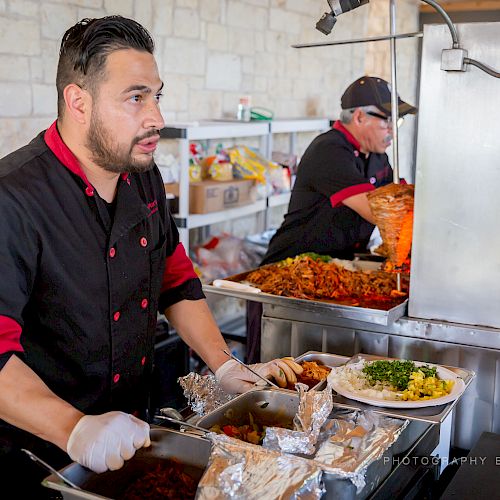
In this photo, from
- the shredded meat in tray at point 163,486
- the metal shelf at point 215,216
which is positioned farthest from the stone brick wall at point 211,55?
the shredded meat in tray at point 163,486

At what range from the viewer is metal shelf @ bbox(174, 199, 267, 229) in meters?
4.60

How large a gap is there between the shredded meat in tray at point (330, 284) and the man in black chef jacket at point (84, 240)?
80cm

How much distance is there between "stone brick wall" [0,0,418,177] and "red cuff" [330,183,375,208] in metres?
1.61

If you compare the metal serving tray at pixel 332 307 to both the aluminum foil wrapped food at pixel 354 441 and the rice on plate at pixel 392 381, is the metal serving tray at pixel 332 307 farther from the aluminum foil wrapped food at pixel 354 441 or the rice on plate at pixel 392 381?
the aluminum foil wrapped food at pixel 354 441

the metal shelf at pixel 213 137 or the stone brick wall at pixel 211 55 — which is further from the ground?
the stone brick wall at pixel 211 55

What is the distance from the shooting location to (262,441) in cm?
185

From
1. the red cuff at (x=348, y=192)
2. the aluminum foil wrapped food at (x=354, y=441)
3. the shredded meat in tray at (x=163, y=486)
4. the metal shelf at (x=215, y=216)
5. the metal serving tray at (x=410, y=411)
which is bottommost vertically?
the shredded meat in tray at (x=163, y=486)

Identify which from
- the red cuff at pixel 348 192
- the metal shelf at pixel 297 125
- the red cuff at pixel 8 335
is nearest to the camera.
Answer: the red cuff at pixel 8 335

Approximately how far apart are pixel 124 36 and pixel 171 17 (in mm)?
3065

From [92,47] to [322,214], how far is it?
2.06 metres

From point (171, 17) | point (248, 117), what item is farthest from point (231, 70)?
point (171, 17)

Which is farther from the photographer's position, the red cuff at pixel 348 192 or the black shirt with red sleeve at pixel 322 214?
the black shirt with red sleeve at pixel 322 214

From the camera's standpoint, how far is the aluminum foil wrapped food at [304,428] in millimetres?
1684

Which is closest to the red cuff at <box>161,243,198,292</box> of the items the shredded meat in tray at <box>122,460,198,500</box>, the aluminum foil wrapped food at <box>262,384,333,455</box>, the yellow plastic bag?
the aluminum foil wrapped food at <box>262,384,333,455</box>
